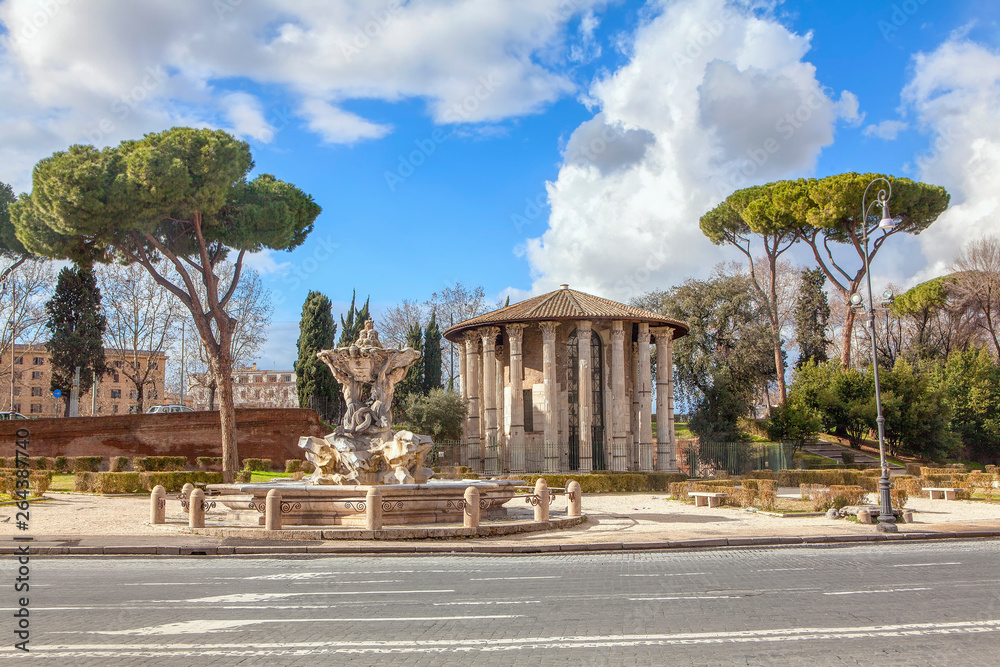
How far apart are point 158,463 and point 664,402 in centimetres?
2236

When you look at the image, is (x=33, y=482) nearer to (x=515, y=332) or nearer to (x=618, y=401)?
(x=515, y=332)

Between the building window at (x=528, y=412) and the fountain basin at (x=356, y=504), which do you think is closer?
the fountain basin at (x=356, y=504)

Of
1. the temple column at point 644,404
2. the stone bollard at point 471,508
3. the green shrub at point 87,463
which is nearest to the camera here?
the stone bollard at point 471,508

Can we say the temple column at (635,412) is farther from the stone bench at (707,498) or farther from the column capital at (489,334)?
the stone bench at (707,498)

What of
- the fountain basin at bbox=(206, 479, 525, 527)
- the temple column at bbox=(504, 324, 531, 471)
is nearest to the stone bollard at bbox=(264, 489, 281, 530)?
the fountain basin at bbox=(206, 479, 525, 527)

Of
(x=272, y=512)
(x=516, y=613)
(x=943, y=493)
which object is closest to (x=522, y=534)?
(x=272, y=512)

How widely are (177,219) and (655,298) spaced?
31.0 m

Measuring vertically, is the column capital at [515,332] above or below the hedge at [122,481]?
above

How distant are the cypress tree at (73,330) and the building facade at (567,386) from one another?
65.6ft

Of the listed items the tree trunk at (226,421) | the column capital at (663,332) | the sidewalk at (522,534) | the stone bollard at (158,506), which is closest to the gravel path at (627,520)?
the sidewalk at (522,534)

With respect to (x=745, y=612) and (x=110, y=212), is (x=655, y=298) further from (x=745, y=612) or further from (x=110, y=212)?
(x=745, y=612)

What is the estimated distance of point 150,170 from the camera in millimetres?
28141

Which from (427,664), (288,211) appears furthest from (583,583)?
(288,211)

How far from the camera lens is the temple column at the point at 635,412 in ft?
122
